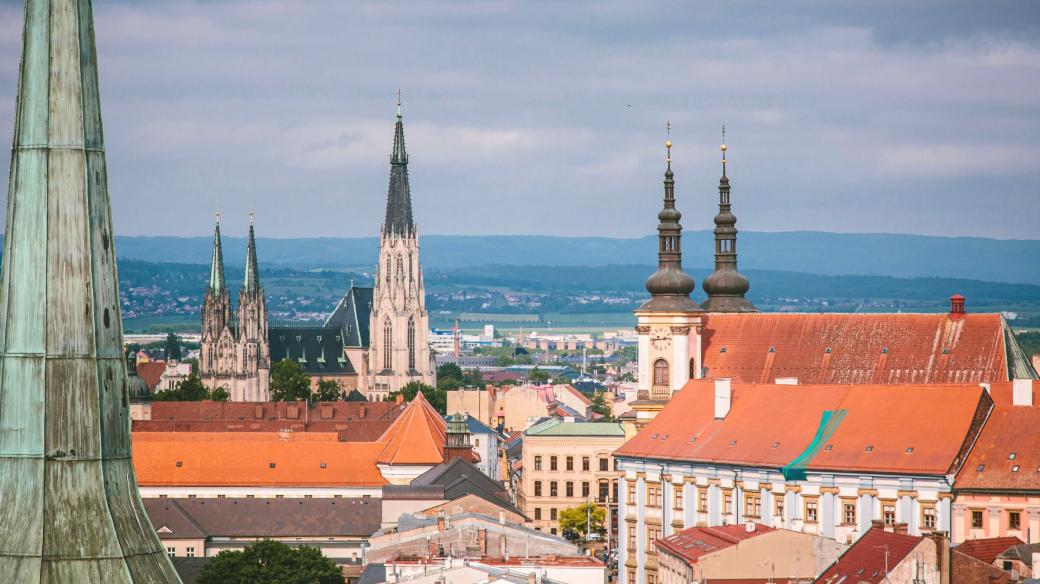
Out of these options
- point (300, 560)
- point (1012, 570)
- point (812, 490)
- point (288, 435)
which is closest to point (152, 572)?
point (1012, 570)

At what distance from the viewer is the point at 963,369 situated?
97812 millimetres

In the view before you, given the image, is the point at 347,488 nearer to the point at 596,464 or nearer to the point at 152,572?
the point at 596,464

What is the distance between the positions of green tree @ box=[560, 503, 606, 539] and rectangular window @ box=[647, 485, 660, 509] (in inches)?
1253

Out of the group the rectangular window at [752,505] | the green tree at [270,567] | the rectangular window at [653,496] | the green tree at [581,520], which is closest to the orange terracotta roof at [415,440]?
the green tree at [581,520]

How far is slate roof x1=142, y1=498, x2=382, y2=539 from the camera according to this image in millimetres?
120812

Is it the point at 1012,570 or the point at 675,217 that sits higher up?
the point at 675,217

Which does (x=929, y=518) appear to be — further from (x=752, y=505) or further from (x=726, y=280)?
(x=726, y=280)

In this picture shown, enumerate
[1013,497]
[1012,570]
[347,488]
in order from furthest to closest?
[347,488] < [1013,497] < [1012,570]

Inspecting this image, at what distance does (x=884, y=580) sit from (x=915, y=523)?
22.2m

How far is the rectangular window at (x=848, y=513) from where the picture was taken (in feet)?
266

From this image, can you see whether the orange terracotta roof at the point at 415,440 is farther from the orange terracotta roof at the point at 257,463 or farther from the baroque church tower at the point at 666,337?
the baroque church tower at the point at 666,337

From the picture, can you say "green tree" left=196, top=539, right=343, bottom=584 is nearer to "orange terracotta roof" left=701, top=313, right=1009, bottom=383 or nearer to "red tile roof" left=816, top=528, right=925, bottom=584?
"orange terracotta roof" left=701, top=313, right=1009, bottom=383

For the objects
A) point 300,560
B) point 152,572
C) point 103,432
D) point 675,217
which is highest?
→ point 675,217

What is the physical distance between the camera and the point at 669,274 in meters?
115
